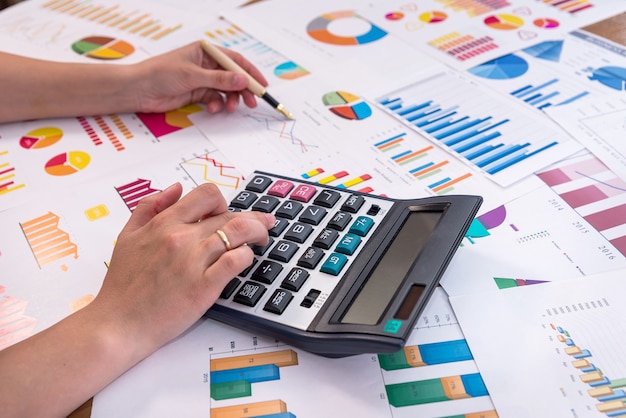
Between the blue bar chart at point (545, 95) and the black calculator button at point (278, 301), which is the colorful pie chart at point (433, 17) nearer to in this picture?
the blue bar chart at point (545, 95)

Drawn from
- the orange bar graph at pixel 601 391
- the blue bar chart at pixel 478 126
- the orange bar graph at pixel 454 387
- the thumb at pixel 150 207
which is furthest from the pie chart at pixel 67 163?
the orange bar graph at pixel 601 391

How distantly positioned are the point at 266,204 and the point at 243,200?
0.09 ft

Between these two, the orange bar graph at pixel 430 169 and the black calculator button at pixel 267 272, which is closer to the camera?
the black calculator button at pixel 267 272

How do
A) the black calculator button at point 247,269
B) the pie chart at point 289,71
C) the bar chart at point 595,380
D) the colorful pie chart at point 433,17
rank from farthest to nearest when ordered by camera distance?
the colorful pie chart at point 433,17, the pie chart at point 289,71, the black calculator button at point 247,269, the bar chart at point 595,380

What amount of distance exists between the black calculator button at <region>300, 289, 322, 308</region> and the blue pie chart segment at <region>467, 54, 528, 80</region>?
1.65 ft

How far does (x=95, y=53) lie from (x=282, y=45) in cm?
31

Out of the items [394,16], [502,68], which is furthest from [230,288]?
[394,16]

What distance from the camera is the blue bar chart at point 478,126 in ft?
2.52

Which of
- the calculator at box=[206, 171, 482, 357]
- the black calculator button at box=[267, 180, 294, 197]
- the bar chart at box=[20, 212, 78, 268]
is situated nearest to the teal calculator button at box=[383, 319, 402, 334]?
the calculator at box=[206, 171, 482, 357]

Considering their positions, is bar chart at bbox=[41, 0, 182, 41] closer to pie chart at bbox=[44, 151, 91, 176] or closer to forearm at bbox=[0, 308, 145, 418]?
pie chart at bbox=[44, 151, 91, 176]

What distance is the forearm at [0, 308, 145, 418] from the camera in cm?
52

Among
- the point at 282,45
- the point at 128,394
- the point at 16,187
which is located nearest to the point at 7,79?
the point at 16,187

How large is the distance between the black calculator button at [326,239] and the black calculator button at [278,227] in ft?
0.13

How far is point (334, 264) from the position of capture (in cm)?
59
